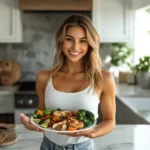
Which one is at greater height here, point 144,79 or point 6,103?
point 144,79

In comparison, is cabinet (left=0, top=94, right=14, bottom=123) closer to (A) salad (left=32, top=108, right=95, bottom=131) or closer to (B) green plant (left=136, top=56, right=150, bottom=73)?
(B) green plant (left=136, top=56, right=150, bottom=73)

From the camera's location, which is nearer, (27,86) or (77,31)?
(77,31)

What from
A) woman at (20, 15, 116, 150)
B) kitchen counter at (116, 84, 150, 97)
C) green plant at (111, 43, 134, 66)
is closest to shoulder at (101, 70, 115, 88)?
woman at (20, 15, 116, 150)

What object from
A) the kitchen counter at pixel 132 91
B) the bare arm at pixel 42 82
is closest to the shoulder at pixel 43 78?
the bare arm at pixel 42 82

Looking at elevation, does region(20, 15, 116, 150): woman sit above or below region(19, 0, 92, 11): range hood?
below

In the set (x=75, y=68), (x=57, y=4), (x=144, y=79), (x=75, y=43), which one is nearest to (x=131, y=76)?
(x=144, y=79)

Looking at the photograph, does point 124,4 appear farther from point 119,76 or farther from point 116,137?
point 116,137

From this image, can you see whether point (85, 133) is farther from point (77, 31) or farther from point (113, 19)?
point (113, 19)

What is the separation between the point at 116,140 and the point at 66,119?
52 cm

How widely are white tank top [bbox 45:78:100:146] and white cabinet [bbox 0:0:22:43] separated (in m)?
2.37

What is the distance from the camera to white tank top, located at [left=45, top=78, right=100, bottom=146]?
3.77 feet

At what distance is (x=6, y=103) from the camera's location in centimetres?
329

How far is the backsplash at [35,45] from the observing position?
3786 millimetres

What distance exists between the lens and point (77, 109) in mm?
1174
